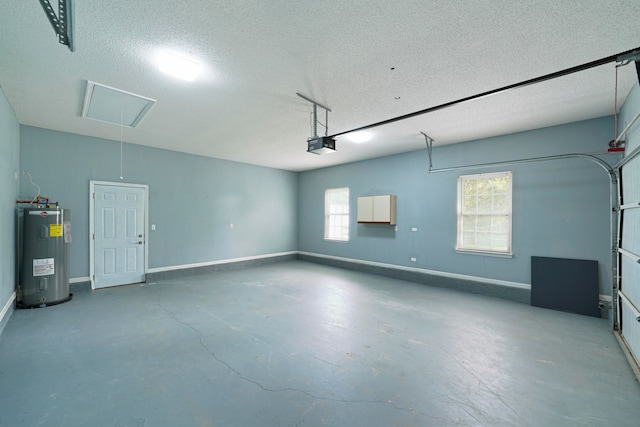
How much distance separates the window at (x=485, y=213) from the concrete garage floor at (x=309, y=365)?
1175 millimetres

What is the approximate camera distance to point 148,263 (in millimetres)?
5848

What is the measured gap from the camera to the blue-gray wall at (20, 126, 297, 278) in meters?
4.88

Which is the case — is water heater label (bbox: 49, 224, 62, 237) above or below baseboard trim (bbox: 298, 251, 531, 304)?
above

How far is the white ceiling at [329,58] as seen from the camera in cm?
200

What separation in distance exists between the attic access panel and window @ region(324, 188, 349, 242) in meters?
5.11

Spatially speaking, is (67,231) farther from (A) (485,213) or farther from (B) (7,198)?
(A) (485,213)

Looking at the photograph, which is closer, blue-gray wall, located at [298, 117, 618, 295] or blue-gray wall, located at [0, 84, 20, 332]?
blue-gray wall, located at [0, 84, 20, 332]

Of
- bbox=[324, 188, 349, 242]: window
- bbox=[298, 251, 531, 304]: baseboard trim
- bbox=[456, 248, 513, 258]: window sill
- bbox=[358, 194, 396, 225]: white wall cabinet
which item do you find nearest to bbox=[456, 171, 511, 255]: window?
bbox=[456, 248, 513, 258]: window sill

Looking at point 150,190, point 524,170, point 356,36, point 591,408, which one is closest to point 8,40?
point 356,36

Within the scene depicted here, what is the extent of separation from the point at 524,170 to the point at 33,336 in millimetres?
7405

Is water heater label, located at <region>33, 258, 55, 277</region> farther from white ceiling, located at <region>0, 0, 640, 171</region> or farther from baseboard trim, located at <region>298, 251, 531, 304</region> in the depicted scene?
baseboard trim, located at <region>298, 251, 531, 304</region>

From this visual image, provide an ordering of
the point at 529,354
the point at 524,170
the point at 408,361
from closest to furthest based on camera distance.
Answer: the point at 408,361
the point at 529,354
the point at 524,170

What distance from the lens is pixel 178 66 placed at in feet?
8.86

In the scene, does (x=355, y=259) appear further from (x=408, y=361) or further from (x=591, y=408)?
(x=591, y=408)
